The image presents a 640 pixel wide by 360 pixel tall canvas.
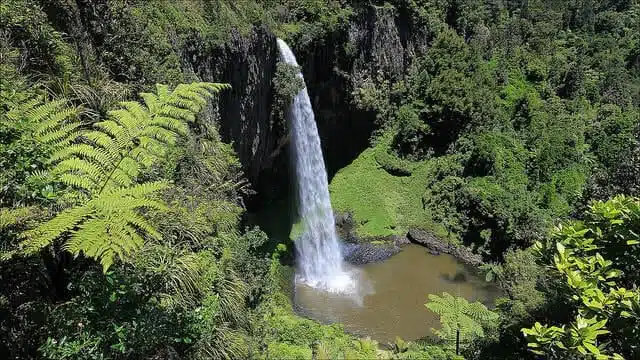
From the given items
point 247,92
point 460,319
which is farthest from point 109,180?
point 247,92

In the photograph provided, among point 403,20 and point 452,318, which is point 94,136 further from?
point 403,20

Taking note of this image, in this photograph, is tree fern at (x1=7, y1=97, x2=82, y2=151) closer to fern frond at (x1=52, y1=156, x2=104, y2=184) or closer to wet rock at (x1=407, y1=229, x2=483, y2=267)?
fern frond at (x1=52, y1=156, x2=104, y2=184)

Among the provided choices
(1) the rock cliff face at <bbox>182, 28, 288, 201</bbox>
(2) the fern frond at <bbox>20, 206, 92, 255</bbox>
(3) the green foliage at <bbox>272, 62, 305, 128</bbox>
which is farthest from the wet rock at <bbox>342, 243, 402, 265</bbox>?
(2) the fern frond at <bbox>20, 206, 92, 255</bbox>

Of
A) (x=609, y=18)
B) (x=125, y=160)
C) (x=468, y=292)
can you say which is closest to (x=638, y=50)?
(x=609, y=18)

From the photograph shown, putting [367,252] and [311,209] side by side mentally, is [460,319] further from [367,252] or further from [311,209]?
[311,209]

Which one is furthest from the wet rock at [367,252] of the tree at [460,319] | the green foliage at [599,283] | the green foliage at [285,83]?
the green foliage at [599,283]

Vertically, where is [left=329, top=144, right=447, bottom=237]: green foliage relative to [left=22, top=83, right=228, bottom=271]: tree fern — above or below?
below

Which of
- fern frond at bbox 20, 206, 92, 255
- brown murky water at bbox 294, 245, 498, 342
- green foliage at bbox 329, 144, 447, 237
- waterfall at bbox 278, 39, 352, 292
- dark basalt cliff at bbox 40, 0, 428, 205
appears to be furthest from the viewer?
green foliage at bbox 329, 144, 447, 237

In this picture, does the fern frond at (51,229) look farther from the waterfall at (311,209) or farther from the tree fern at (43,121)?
the waterfall at (311,209)
